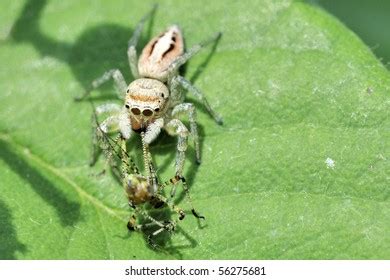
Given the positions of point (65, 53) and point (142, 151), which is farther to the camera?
point (65, 53)

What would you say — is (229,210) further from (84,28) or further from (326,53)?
(84,28)

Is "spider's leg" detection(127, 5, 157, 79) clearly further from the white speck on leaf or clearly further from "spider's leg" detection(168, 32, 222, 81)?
the white speck on leaf

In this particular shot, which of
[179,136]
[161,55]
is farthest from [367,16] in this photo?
[179,136]

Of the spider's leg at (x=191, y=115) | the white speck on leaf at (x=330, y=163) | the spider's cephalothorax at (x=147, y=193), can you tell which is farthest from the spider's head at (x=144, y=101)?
the white speck on leaf at (x=330, y=163)

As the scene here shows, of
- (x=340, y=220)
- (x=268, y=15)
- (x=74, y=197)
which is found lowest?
(x=74, y=197)

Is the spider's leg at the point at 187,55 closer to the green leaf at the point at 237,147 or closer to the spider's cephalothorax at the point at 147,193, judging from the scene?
the green leaf at the point at 237,147

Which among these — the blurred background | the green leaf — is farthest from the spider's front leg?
A: the blurred background

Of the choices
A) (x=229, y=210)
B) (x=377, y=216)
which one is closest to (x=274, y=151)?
(x=229, y=210)
